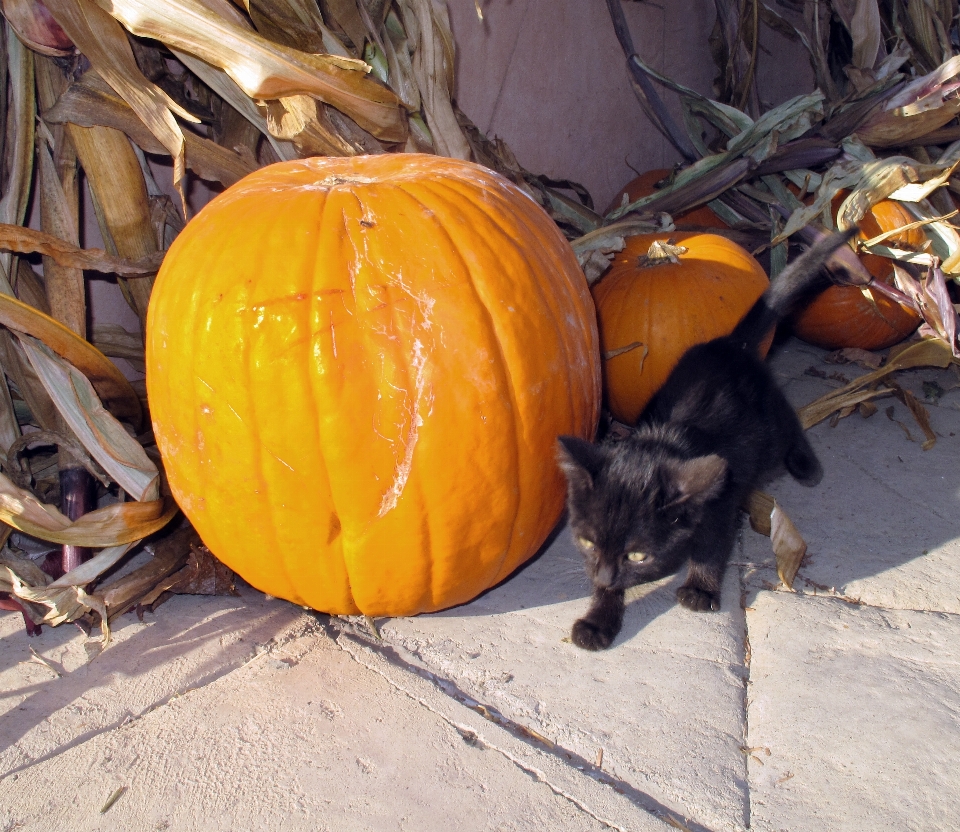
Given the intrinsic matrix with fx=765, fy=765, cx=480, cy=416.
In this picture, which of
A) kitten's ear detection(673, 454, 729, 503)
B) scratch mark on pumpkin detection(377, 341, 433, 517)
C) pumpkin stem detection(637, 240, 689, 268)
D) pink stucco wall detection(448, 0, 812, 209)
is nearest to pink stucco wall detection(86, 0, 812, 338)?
pink stucco wall detection(448, 0, 812, 209)

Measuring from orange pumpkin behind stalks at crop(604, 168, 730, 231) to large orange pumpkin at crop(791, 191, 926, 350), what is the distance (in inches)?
27.7

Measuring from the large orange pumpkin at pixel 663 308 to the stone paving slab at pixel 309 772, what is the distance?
175 centimetres

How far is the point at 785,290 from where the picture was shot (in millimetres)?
2738

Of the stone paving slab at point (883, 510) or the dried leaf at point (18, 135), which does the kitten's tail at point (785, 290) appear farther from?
the dried leaf at point (18, 135)

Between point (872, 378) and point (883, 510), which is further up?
point (872, 378)

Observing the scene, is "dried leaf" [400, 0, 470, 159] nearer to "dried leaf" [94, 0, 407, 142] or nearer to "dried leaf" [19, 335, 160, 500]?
"dried leaf" [94, 0, 407, 142]

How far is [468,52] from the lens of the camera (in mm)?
3701

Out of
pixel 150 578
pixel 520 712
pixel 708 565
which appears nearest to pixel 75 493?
pixel 150 578

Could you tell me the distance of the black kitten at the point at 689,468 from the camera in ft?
6.71

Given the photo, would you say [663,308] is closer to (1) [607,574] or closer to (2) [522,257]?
(2) [522,257]

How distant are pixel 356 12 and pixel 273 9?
41 centimetres

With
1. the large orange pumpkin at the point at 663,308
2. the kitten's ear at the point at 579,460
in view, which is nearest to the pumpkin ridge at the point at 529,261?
the kitten's ear at the point at 579,460

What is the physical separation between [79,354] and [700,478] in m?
1.82

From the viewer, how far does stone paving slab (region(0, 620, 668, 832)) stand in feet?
5.08
